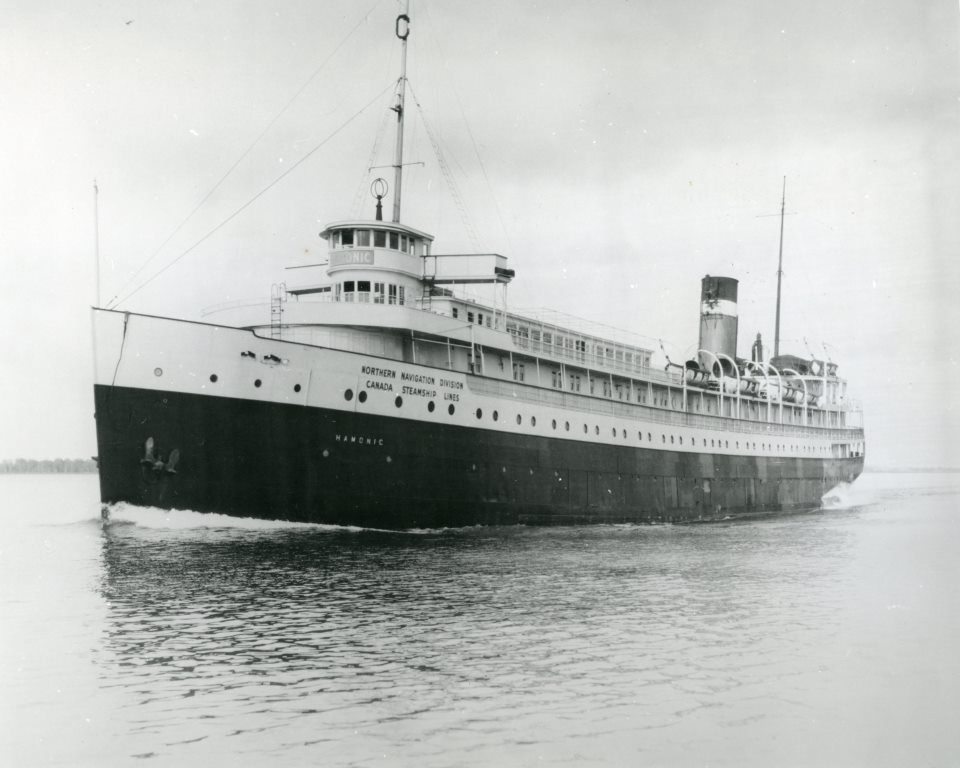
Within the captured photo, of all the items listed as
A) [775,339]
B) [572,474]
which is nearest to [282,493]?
[572,474]

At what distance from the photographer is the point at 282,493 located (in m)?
18.5

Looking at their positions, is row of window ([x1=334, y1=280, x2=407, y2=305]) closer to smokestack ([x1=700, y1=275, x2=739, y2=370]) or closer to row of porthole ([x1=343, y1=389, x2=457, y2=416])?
row of porthole ([x1=343, y1=389, x2=457, y2=416])

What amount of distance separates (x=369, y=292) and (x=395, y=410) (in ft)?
12.7

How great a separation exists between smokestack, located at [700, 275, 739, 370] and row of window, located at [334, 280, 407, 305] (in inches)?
897

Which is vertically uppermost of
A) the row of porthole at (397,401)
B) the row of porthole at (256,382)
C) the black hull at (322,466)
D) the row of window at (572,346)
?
the row of window at (572,346)

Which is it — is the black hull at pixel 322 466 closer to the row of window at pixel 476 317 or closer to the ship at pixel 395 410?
the ship at pixel 395 410

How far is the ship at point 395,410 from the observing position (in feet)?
59.5

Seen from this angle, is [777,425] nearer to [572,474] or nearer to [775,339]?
[775,339]

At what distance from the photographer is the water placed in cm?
729

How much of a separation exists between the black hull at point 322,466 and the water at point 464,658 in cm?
137

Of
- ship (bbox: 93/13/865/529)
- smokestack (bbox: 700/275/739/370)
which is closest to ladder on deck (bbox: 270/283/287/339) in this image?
ship (bbox: 93/13/865/529)

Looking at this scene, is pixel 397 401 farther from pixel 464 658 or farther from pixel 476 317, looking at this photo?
pixel 464 658

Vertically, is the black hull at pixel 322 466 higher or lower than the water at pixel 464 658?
higher

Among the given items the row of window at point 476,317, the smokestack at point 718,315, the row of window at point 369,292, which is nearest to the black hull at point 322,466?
the row of window at point 476,317
